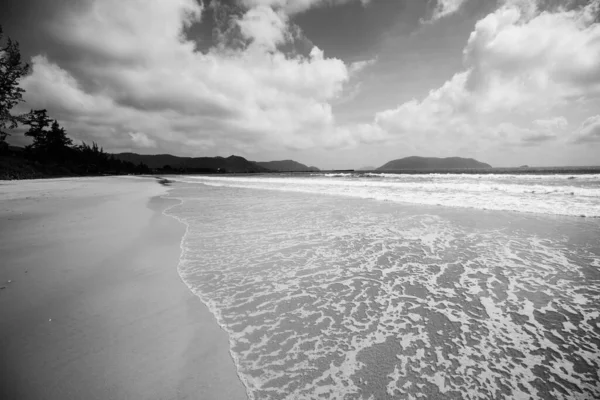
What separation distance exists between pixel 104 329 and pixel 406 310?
4.28 meters

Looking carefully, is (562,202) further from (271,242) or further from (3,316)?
(3,316)

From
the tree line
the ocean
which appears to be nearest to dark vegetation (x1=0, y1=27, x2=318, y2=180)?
the tree line

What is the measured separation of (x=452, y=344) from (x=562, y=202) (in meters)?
16.3

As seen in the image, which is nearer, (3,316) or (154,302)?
(3,316)

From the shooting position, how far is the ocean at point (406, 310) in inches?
93.1

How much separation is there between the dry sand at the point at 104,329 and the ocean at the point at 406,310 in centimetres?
36

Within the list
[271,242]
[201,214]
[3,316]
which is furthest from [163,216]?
[3,316]

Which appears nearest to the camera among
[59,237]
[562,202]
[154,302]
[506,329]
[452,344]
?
[452,344]

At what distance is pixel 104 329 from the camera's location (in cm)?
313

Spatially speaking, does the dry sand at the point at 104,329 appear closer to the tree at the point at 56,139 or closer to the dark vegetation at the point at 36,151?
the dark vegetation at the point at 36,151

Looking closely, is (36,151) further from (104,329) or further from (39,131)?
Answer: (104,329)

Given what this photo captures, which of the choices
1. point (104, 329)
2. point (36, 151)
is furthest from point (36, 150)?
point (104, 329)

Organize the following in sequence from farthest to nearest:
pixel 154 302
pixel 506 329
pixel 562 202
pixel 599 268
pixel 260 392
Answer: pixel 562 202 < pixel 599 268 < pixel 154 302 < pixel 506 329 < pixel 260 392

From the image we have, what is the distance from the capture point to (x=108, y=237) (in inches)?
282
